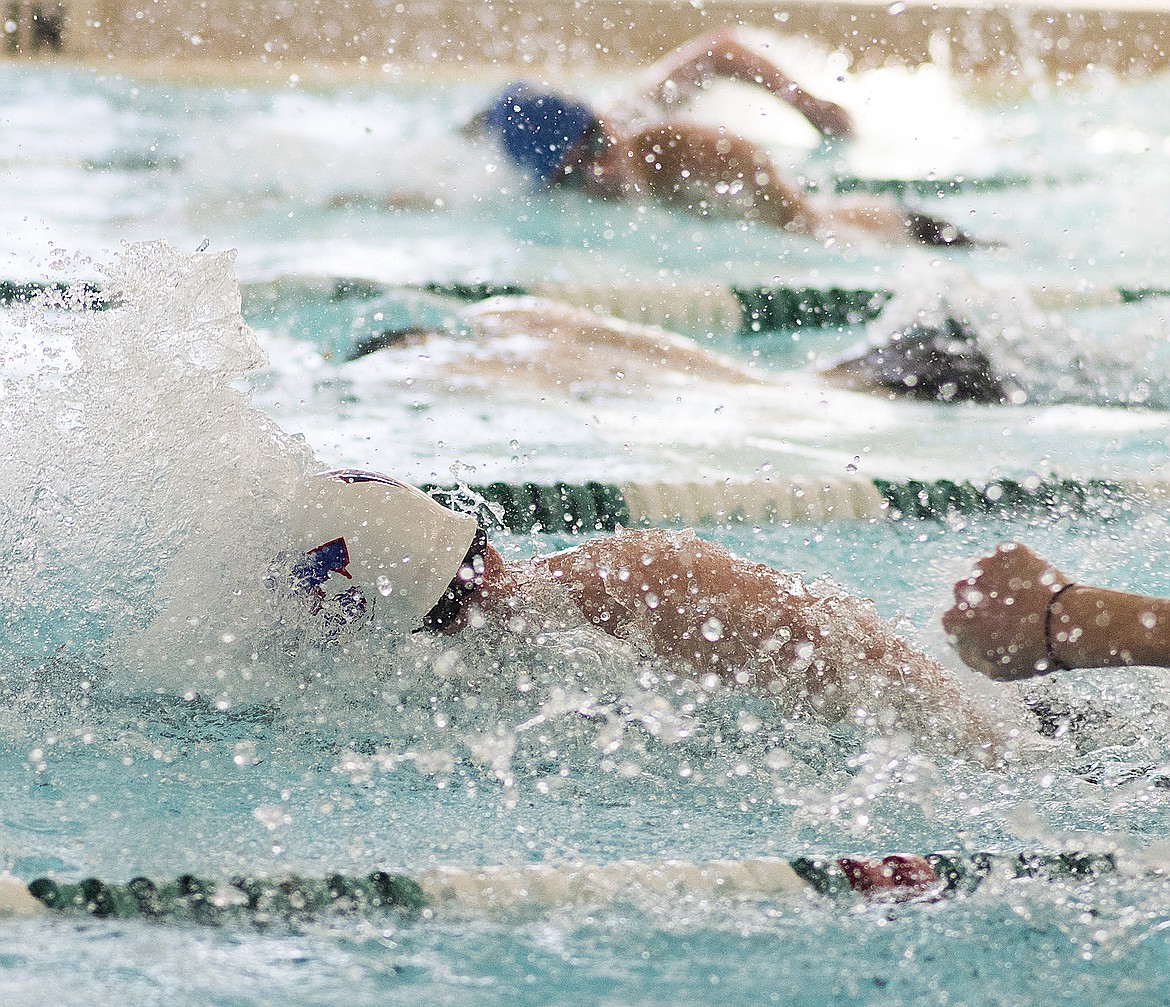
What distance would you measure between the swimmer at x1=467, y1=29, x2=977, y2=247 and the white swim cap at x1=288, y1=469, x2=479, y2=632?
266cm

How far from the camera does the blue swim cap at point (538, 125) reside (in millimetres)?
4012

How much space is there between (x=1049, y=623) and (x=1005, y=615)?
0.04 meters

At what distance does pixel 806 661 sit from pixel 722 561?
0.15 metres

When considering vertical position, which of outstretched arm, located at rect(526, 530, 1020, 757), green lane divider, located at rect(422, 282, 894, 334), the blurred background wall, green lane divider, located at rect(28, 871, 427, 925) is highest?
the blurred background wall

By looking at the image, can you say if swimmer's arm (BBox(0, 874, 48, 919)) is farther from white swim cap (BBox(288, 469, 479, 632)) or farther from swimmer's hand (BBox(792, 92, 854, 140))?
swimmer's hand (BBox(792, 92, 854, 140))

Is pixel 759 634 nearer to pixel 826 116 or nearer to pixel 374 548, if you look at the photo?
pixel 374 548

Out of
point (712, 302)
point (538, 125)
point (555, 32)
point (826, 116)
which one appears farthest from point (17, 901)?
point (555, 32)

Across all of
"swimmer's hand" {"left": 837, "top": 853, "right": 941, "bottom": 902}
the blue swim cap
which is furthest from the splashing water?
the blue swim cap

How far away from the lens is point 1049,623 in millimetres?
1445

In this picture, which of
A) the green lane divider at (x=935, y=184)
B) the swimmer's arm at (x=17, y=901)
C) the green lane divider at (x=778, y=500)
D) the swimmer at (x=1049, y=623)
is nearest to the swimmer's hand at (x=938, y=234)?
the green lane divider at (x=935, y=184)

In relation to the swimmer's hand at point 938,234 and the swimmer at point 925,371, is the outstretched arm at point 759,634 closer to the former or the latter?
the swimmer at point 925,371

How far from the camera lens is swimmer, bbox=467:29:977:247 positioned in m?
4.10

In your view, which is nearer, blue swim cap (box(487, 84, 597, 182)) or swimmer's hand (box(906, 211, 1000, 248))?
blue swim cap (box(487, 84, 597, 182))

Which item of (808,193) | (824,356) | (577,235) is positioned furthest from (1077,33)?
(824,356)
